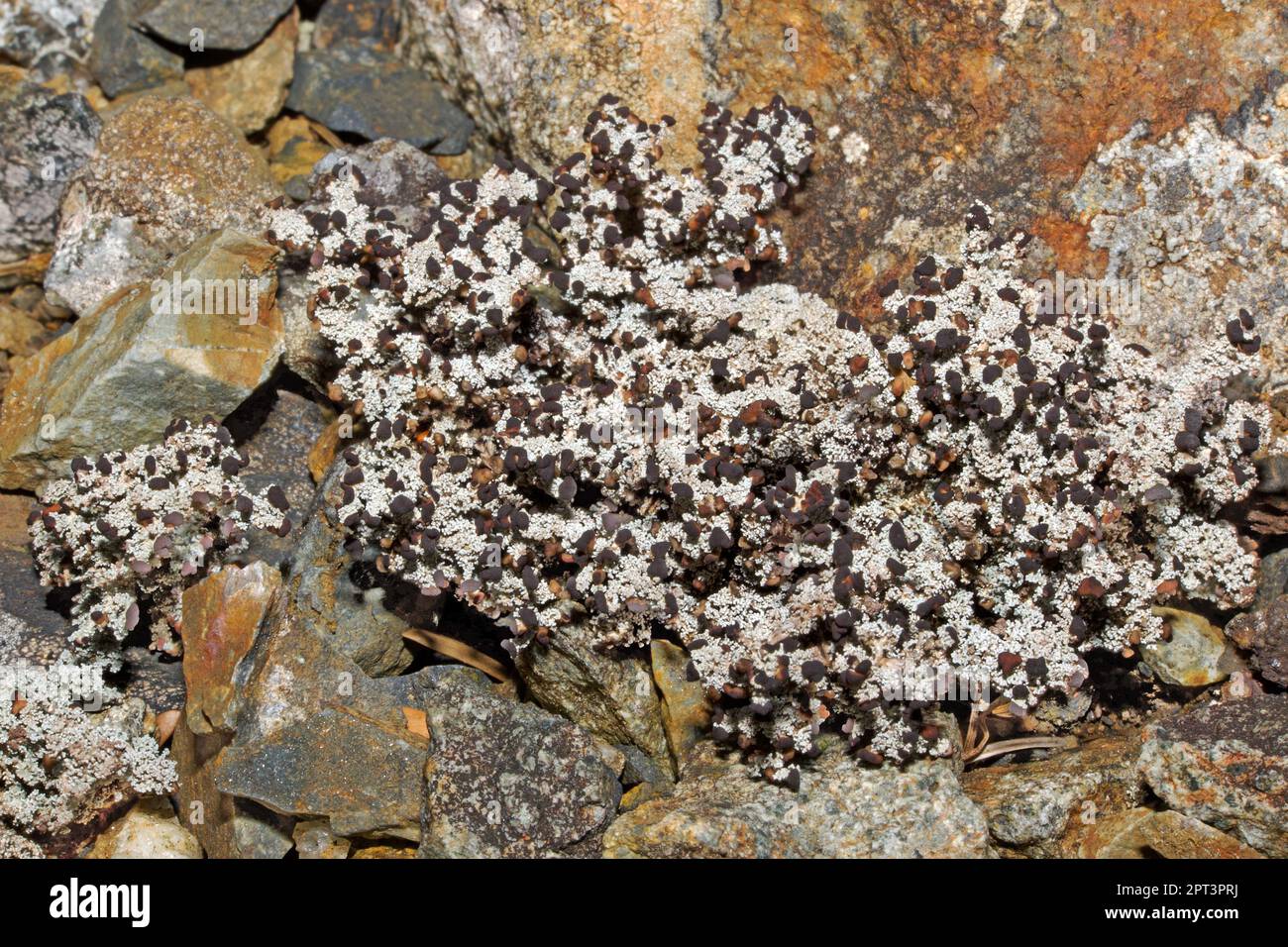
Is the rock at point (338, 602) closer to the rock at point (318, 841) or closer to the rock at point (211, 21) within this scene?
the rock at point (318, 841)

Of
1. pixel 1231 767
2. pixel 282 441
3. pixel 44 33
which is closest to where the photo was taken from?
pixel 1231 767

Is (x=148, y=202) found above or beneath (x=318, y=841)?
above

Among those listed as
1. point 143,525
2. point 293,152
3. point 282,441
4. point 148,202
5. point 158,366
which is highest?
point 293,152

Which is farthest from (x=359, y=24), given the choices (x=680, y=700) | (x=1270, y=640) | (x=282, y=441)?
(x=1270, y=640)

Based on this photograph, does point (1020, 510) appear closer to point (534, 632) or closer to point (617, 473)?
point (617, 473)

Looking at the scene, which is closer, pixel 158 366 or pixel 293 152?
pixel 158 366

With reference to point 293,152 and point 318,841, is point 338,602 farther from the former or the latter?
point 293,152
